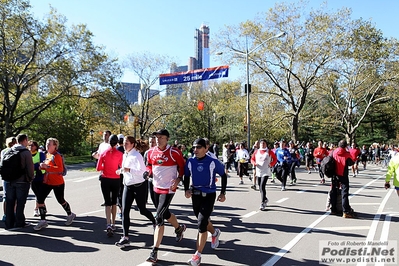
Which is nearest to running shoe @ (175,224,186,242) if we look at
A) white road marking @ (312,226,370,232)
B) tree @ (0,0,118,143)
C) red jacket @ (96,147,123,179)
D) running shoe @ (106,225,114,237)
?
running shoe @ (106,225,114,237)

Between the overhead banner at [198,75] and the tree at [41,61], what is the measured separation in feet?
28.7

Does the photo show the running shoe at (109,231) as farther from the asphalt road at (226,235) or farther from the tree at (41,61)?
the tree at (41,61)

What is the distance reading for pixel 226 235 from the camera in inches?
266

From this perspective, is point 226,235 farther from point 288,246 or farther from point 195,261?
point 195,261

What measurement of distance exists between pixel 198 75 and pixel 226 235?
17116mm

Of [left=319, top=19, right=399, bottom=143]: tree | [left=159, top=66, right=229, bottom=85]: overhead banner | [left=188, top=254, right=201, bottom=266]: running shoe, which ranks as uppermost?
[left=319, top=19, right=399, bottom=143]: tree

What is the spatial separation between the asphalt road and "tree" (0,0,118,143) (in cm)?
2045

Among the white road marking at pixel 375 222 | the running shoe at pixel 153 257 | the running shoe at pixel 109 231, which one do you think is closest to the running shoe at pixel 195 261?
the running shoe at pixel 153 257

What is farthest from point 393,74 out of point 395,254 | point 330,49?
point 395,254

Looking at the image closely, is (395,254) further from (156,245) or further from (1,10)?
(1,10)

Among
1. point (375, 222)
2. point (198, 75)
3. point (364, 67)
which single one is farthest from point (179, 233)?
point (364, 67)

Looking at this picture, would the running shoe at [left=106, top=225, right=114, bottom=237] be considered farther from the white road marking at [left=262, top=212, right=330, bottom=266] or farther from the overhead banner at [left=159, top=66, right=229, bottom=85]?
the overhead banner at [left=159, top=66, right=229, bottom=85]

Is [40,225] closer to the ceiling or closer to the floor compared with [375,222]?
closer to the ceiling

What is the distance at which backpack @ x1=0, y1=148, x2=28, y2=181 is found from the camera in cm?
693
